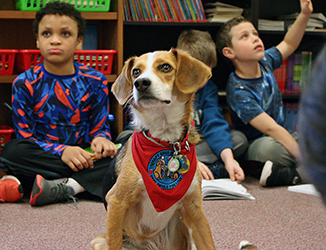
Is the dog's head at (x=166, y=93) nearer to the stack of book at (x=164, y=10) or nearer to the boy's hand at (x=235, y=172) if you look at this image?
the boy's hand at (x=235, y=172)

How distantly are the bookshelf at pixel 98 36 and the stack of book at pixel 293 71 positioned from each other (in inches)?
51.3

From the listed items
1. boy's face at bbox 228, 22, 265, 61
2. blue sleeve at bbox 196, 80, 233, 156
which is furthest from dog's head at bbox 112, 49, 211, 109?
boy's face at bbox 228, 22, 265, 61

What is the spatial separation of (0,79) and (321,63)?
7.26 feet

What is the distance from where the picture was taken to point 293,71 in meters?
2.94

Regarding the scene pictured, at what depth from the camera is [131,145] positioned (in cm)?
113

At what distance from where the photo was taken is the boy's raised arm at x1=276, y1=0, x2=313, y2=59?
229 cm

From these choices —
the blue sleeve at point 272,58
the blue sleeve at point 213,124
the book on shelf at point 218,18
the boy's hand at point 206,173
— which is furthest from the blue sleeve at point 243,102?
the book on shelf at point 218,18

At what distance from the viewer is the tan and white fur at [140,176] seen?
104 centimetres

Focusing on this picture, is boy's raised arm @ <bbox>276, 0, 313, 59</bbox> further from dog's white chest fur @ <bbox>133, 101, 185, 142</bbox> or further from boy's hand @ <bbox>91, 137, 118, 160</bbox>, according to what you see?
dog's white chest fur @ <bbox>133, 101, 185, 142</bbox>

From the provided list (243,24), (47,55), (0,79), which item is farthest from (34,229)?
(243,24)

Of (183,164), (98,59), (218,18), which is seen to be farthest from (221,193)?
(218,18)

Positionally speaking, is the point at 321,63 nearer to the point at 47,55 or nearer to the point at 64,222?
the point at 64,222

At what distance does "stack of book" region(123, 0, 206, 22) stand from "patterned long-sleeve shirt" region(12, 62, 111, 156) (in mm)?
717

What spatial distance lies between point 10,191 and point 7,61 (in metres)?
0.87
